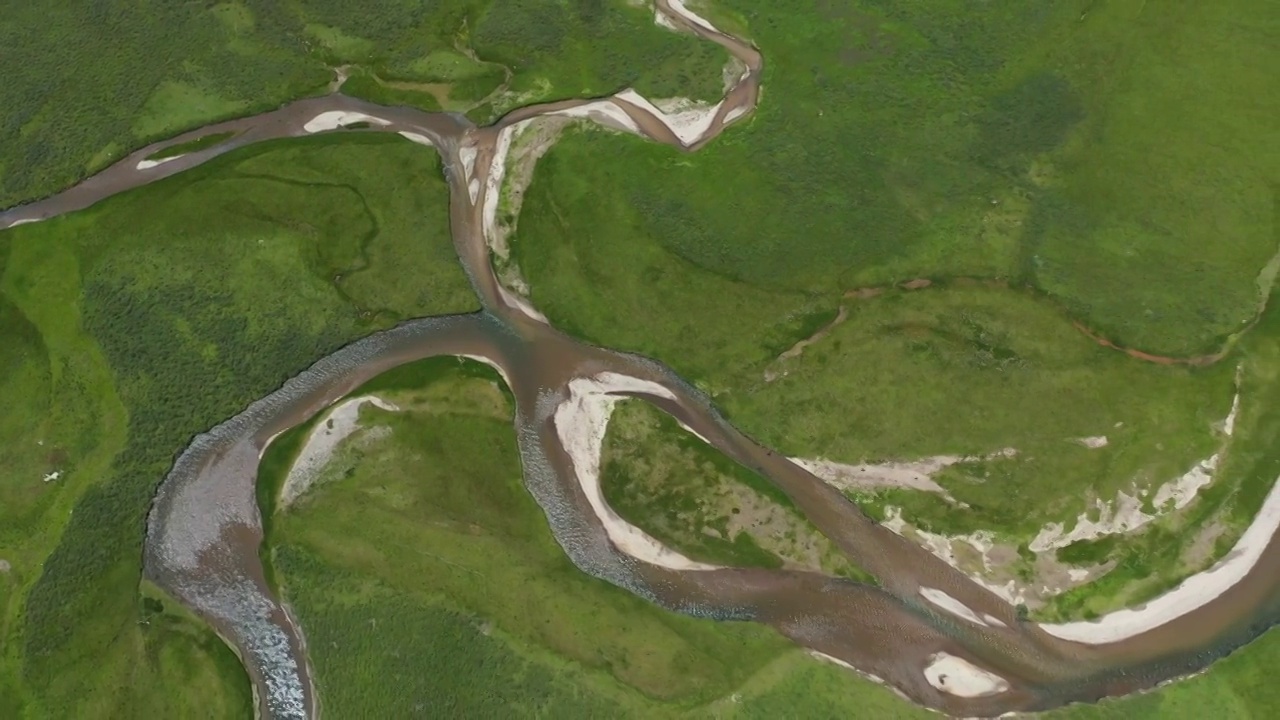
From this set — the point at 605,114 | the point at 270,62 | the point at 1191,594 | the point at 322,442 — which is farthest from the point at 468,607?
the point at 1191,594

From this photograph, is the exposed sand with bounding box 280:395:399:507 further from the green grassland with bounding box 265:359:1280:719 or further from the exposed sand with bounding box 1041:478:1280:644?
the exposed sand with bounding box 1041:478:1280:644

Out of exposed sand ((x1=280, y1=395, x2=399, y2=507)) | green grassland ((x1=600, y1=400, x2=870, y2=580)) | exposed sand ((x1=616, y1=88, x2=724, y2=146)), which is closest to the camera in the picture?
green grassland ((x1=600, y1=400, x2=870, y2=580))

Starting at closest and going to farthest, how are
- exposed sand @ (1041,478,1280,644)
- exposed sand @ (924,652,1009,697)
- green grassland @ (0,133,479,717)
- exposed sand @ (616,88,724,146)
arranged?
exposed sand @ (1041,478,1280,644) → exposed sand @ (924,652,1009,697) → green grassland @ (0,133,479,717) → exposed sand @ (616,88,724,146)

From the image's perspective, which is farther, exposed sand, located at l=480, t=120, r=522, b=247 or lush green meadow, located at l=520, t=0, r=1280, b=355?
exposed sand, located at l=480, t=120, r=522, b=247

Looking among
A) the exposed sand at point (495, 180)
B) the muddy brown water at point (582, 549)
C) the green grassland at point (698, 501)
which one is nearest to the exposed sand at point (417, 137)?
the muddy brown water at point (582, 549)

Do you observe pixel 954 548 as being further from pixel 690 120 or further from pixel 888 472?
→ pixel 690 120

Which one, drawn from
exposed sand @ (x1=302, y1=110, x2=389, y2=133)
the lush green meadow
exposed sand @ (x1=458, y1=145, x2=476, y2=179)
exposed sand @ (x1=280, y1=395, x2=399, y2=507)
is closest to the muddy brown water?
exposed sand @ (x1=458, y1=145, x2=476, y2=179)
